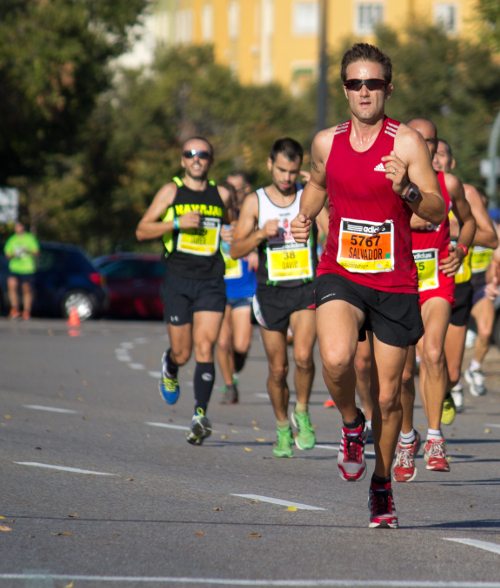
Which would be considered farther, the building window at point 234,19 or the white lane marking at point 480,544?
the building window at point 234,19

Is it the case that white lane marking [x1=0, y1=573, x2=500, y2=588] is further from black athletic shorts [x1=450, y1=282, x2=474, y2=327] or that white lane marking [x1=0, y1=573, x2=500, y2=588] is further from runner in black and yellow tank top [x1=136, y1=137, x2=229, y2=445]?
black athletic shorts [x1=450, y1=282, x2=474, y2=327]

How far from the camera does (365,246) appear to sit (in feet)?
25.0

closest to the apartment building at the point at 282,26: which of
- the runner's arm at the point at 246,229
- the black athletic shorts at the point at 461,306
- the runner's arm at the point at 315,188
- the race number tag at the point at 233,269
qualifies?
the race number tag at the point at 233,269

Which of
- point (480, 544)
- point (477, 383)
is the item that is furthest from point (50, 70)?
point (480, 544)

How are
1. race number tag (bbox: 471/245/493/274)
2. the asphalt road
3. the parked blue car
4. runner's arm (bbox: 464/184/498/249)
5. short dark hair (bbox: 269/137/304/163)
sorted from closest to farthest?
the asphalt road → short dark hair (bbox: 269/137/304/163) → runner's arm (bbox: 464/184/498/249) → race number tag (bbox: 471/245/493/274) → the parked blue car

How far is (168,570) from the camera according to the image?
6535 mm

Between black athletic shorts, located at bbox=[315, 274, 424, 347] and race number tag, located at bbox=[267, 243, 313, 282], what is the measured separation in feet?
11.7

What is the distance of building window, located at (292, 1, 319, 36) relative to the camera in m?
87.1

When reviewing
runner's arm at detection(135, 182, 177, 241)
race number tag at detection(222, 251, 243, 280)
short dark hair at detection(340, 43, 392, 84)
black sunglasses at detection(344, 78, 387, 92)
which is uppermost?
short dark hair at detection(340, 43, 392, 84)

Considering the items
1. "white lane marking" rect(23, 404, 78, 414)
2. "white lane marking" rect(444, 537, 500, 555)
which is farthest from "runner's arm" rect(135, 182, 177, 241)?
"white lane marking" rect(444, 537, 500, 555)

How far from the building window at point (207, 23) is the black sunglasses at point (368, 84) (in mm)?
88219

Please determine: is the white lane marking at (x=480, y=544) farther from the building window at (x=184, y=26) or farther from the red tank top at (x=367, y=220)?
the building window at (x=184, y=26)

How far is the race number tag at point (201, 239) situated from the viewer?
12.2 metres

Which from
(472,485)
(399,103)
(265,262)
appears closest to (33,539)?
(472,485)
